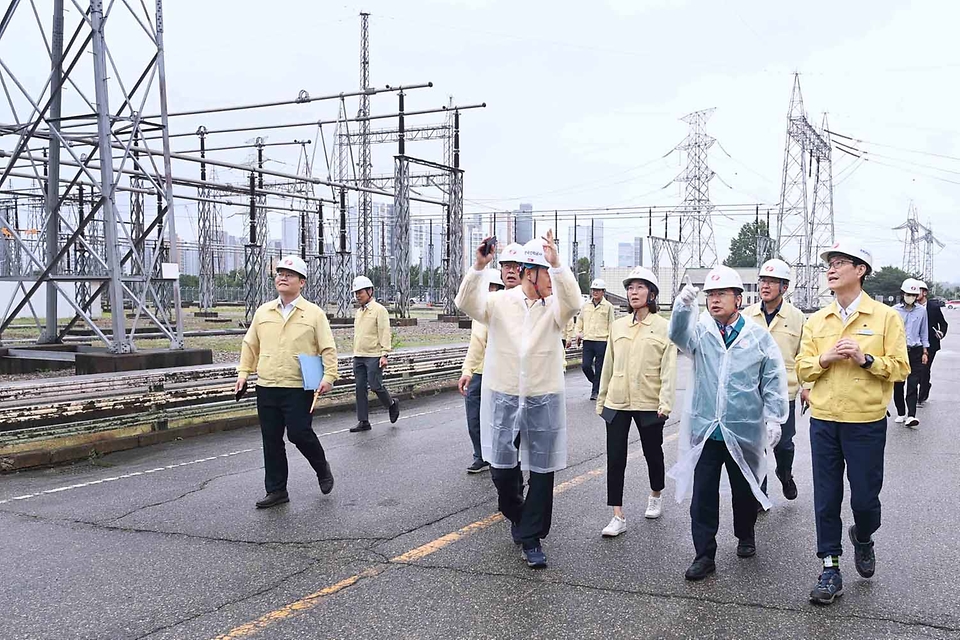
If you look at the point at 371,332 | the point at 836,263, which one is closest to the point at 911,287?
the point at 371,332

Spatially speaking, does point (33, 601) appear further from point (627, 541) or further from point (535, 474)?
point (627, 541)

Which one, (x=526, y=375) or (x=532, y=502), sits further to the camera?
(x=532, y=502)

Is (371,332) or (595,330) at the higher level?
(371,332)

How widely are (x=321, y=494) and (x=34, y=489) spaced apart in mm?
2677

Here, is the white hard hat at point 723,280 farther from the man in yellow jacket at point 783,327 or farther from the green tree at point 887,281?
the green tree at point 887,281

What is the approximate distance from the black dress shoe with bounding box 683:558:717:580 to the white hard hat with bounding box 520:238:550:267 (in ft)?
6.52

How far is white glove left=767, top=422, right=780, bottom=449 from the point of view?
5.17 metres

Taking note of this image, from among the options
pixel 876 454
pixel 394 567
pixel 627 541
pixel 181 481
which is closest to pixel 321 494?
pixel 181 481

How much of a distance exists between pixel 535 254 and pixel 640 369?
1428 millimetres

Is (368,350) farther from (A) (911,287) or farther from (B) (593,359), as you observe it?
(A) (911,287)

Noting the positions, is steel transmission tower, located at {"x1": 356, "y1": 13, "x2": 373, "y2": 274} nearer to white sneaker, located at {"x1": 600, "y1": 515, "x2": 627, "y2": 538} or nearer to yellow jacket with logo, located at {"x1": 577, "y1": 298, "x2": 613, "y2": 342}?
yellow jacket with logo, located at {"x1": 577, "y1": 298, "x2": 613, "y2": 342}

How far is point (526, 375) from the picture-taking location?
17.6 feet

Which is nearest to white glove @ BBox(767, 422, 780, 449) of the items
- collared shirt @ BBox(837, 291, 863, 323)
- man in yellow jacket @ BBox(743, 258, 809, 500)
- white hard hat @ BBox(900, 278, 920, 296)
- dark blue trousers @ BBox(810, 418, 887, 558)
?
dark blue trousers @ BBox(810, 418, 887, 558)

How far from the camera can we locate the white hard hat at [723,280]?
17.4ft
